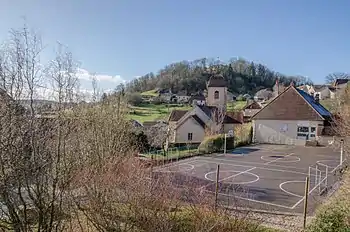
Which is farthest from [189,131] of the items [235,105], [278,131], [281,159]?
[235,105]

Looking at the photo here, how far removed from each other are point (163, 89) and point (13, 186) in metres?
65.7

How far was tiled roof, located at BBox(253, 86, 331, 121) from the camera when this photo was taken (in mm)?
33344

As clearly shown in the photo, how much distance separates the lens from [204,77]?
240 ft

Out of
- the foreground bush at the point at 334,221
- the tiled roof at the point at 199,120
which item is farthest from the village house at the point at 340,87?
the foreground bush at the point at 334,221

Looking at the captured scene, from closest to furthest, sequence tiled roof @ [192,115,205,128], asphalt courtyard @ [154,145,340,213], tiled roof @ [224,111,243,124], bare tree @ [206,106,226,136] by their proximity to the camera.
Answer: asphalt courtyard @ [154,145,340,213] < bare tree @ [206,106,226,136] < tiled roof @ [192,115,205,128] < tiled roof @ [224,111,243,124]

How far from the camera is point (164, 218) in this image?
769 cm

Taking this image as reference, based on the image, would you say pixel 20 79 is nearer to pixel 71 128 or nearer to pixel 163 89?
pixel 71 128

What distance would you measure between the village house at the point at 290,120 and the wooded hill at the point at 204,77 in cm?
3695

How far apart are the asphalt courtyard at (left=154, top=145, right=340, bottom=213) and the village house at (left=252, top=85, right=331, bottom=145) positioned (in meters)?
3.16

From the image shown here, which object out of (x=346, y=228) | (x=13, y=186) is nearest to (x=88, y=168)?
(x=13, y=186)

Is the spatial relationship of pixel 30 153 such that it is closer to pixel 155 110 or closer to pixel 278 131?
pixel 278 131

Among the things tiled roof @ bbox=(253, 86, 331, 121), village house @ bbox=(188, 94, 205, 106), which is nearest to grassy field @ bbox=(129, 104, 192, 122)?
village house @ bbox=(188, 94, 205, 106)

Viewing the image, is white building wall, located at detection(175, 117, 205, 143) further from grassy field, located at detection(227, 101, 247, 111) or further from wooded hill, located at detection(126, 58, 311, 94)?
wooded hill, located at detection(126, 58, 311, 94)

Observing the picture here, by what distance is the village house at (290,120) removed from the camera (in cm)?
3300
